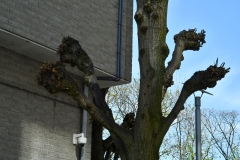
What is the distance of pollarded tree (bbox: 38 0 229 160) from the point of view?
9.17m

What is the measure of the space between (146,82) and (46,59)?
10.0 feet

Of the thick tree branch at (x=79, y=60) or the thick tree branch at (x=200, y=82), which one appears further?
the thick tree branch at (x=79, y=60)

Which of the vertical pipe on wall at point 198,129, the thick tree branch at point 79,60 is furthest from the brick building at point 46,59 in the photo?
the vertical pipe on wall at point 198,129

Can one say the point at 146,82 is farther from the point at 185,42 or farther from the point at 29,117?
the point at 29,117

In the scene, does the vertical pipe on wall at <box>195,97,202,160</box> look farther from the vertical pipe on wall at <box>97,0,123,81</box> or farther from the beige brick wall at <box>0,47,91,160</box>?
the beige brick wall at <box>0,47,91,160</box>

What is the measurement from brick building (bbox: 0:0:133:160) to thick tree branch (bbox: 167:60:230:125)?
2.91 m

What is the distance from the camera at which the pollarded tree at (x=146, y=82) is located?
30.1ft

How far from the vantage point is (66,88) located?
9.27m

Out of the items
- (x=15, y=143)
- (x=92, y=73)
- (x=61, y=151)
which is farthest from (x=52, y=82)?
(x=61, y=151)

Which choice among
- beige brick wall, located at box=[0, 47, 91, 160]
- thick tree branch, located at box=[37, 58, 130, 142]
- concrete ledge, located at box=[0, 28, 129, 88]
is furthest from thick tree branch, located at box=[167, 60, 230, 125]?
beige brick wall, located at box=[0, 47, 91, 160]

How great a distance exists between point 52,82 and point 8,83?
2.19 metres

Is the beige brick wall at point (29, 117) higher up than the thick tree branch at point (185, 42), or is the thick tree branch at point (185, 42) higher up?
the thick tree branch at point (185, 42)

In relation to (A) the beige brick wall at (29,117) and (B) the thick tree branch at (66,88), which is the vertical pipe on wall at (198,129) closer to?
(A) the beige brick wall at (29,117)

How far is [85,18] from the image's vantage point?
40.9 ft
